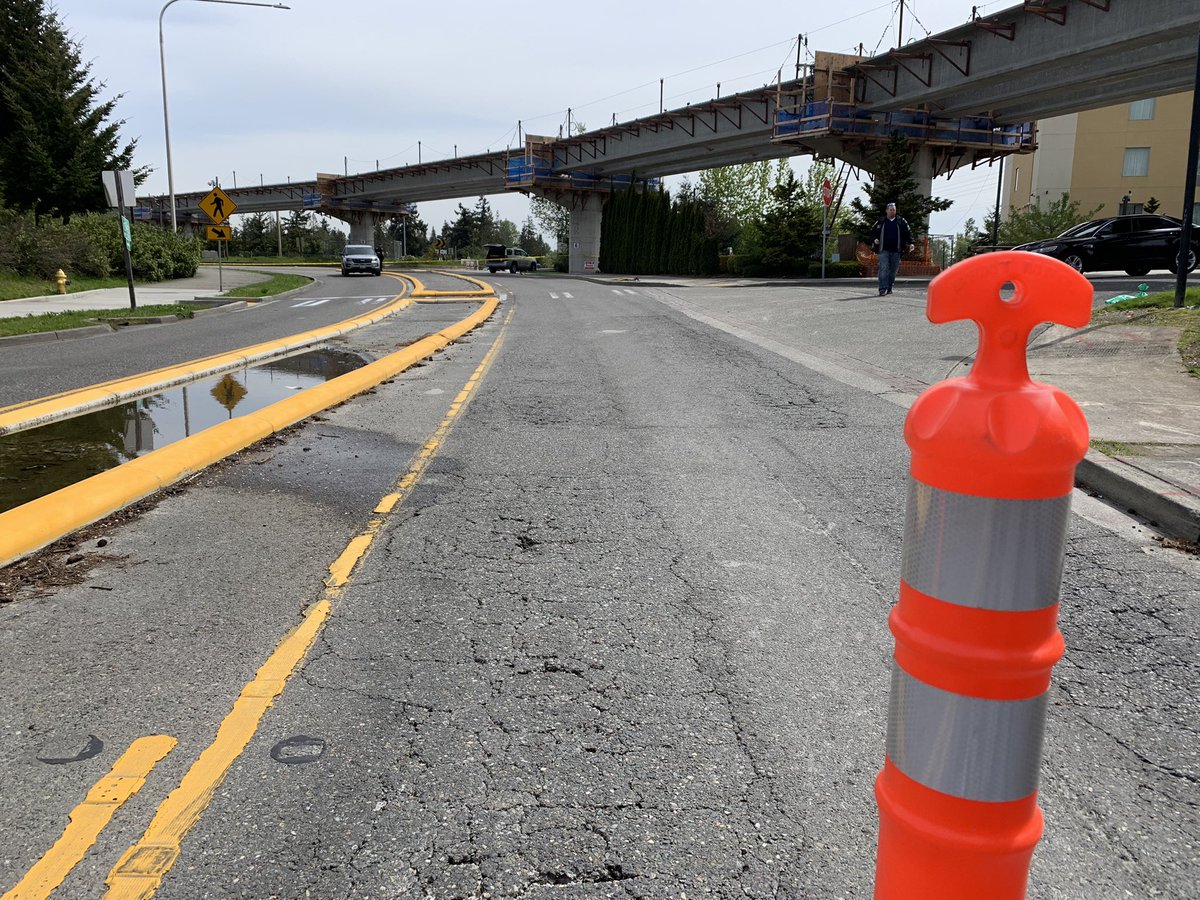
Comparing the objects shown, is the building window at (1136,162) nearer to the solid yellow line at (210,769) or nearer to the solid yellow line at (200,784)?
the solid yellow line at (210,769)

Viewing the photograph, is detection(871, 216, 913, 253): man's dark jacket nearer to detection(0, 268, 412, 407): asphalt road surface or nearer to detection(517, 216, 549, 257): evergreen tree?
detection(0, 268, 412, 407): asphalt road surface

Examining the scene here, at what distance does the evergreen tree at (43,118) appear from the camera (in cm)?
3800

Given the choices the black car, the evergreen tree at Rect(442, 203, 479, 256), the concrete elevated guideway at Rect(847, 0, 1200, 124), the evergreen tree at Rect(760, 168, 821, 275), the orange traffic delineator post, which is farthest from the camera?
the evergreen tree at Rect(442, 203, 479, 256)

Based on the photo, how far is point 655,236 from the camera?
2178 inches

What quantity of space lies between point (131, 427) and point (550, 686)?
675cm

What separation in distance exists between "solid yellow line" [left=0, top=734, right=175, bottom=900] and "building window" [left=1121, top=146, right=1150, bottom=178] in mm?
71416

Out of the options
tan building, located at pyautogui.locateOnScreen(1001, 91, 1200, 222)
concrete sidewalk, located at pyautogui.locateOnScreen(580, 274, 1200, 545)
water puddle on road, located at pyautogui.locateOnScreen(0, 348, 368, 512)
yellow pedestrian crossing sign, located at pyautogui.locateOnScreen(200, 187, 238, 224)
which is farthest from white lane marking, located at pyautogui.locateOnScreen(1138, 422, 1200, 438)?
tan building, located at pyautogui.locateOnScreen(1001, 91, 1200, 222)

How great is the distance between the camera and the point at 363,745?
10.2 ft

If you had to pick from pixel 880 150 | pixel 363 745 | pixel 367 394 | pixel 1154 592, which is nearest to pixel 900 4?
pixel 880 150

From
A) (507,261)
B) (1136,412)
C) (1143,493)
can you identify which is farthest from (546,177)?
(1143,493)

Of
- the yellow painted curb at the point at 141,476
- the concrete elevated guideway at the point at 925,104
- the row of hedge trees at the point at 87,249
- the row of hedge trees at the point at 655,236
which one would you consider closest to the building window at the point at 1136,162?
the concrete elevated guideway at the point at 925,104

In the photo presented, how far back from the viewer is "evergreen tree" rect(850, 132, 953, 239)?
3619 cm

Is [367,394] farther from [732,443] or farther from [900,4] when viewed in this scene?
[900,4]

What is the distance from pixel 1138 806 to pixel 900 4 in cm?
3768
